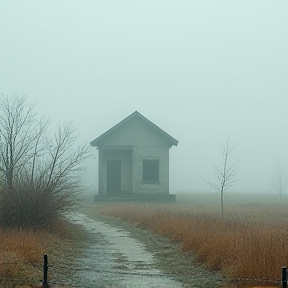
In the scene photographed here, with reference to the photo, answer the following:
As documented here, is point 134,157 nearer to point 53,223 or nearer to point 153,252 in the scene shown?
point 53,223

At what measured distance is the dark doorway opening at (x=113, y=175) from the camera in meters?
41.2

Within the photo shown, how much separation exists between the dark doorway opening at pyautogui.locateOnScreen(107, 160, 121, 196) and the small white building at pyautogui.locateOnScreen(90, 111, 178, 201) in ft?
0.29

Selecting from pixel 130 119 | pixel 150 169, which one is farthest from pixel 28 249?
pixel 130 119

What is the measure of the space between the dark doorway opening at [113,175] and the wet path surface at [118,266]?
21.2 meters

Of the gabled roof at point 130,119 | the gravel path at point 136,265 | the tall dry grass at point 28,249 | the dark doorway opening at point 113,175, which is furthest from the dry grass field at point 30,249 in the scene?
the dark doorway opening at point 113,175

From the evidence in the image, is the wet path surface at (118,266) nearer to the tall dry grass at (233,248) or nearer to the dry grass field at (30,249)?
the dry grass field at (30,249)

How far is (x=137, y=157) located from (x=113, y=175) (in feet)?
8.90

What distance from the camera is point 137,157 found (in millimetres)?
→ 40062

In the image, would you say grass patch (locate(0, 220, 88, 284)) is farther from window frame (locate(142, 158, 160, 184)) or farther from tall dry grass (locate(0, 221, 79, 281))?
window frame (locate(142, 158, 160, 184))

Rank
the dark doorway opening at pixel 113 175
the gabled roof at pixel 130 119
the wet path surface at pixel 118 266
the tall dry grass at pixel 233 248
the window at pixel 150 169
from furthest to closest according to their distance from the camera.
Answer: the dark doorway opening at pixel 113 175 < the window at pixel 150 169 < the gabled roof at pixel 130 119 < the wet path surface at pixel 118 266 < the tall dry grass at pixel 233 248

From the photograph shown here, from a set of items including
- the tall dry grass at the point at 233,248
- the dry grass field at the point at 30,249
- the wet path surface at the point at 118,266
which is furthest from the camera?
the wet path surface at the point at 118,266

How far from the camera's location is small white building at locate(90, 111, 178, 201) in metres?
39.9

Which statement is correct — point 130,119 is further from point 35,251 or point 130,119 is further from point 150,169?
point 35,251

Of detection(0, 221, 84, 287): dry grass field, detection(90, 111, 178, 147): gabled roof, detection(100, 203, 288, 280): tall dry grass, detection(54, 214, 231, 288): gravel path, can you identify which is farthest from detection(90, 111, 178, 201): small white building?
detection(100, 203, 288, 280): tall dry grass
